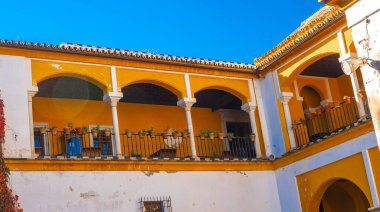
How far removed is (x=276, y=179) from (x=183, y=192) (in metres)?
2.82

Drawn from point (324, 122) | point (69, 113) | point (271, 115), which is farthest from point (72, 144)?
point (324, 122)

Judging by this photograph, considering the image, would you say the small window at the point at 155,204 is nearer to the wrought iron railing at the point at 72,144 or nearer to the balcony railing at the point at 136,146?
the balcony railing at the point at 136,146

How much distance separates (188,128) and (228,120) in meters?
3.66

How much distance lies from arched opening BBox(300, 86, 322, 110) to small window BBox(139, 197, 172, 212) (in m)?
5.98

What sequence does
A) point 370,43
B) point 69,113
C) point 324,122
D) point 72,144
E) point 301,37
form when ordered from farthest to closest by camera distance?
point 324,122 → point 69,113 → point 301,37 → point 72,144 → point 370,43

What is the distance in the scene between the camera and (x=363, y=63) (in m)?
7.65

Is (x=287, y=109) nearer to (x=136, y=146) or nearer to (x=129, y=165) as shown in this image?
(x=136, y=146)

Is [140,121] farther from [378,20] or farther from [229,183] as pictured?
[378,20]

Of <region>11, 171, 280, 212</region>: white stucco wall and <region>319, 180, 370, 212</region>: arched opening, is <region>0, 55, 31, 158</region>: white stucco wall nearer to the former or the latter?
<region>11, 171, 280, 212</region>: white stucco wall

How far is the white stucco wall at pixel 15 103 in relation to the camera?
12844 millimetres

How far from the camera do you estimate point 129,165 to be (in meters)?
14.0

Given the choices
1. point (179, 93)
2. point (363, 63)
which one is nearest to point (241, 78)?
point (179, 93)

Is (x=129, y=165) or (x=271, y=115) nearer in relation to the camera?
(x=129, y=165)

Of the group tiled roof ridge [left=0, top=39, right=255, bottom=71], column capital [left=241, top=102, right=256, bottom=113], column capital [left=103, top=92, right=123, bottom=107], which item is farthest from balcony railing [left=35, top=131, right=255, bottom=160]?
tiled roof ridge [left=0, top=39, right=255, bottom=71]
